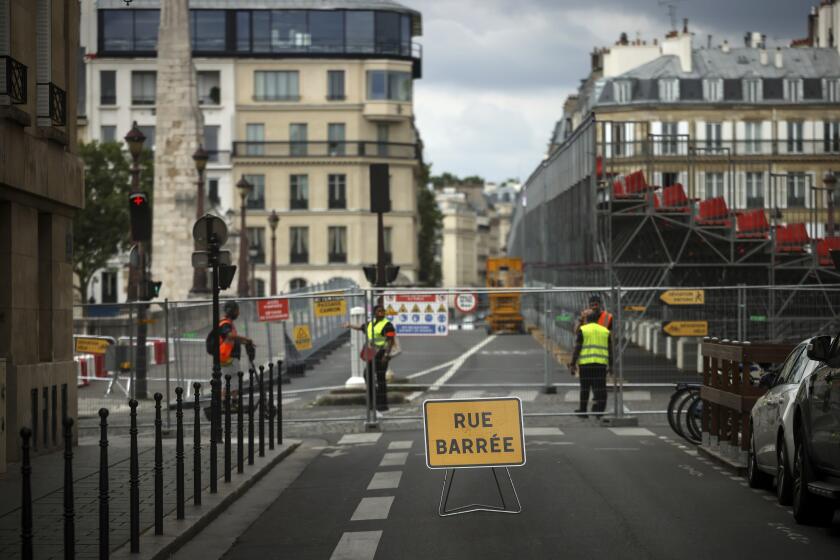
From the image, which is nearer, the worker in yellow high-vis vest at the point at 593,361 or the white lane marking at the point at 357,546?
the white lane marking at the point at 357,546

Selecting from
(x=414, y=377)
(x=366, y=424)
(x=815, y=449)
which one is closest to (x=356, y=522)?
(x=815, y=449)

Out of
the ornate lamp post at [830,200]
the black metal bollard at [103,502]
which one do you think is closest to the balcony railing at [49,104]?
the black metal bollard at [103,502]

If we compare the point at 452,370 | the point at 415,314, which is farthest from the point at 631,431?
the point at 452,370

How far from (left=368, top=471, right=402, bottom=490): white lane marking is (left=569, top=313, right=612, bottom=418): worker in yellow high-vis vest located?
6.88 meters

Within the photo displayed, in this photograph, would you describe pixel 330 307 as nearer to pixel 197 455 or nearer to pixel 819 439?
pixel 197 455

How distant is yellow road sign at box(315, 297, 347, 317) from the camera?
22.8 metres

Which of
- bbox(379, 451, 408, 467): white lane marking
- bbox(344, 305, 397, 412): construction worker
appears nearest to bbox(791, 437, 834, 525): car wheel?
bbox(379, 451, 408, 467): white lane marking

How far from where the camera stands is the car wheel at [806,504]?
11.1 m

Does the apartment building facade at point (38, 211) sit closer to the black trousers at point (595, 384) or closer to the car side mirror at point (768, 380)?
the black trousers at point (595, 384)

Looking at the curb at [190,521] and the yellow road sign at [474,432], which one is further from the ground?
the yellow road sign at [474,432]

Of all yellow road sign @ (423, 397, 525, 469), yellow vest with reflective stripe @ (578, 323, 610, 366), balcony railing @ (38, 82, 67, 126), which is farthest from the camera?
yellow vest with reflective stripe @ (578, 323, 610, 366)

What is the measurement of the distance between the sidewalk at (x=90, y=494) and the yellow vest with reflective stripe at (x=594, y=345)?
5.18m

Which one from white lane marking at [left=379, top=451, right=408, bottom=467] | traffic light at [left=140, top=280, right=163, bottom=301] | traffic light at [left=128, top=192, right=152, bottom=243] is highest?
traffic light at [left=128, top=192, right=152, bottom=243]

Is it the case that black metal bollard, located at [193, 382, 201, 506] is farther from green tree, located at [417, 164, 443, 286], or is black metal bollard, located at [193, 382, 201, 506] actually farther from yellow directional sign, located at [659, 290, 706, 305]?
green tree, located at [417, 164, 443, 286]
